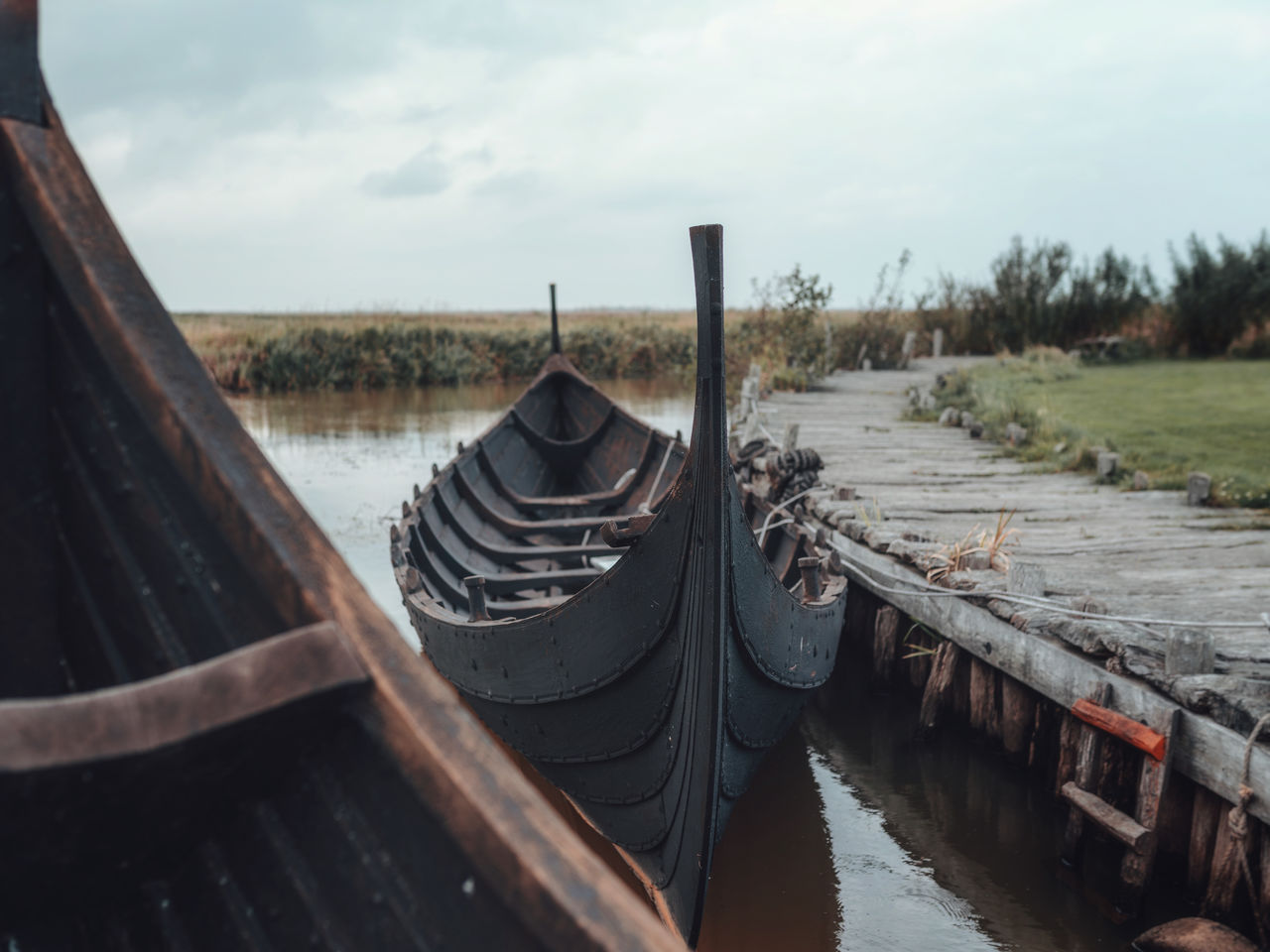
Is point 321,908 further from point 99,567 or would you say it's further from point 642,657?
point 642,657

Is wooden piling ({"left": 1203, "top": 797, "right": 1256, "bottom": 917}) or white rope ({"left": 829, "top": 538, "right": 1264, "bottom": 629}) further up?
white rope ({"left": 829, "top": 538, "right": 1264, "bottom": 629})

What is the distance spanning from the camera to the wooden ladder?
12.4ft

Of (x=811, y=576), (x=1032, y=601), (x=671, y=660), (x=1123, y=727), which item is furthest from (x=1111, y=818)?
(x=671, y=660)

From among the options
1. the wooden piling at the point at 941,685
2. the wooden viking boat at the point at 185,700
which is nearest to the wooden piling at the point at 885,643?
the wooden piling at the point at 941,685

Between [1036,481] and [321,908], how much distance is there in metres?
8.50

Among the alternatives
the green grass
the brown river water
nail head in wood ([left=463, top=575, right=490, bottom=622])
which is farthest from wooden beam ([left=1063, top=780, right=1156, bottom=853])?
the green grass

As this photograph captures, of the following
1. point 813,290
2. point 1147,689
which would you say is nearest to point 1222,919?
point 1147,689

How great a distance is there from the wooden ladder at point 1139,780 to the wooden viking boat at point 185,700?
338cm

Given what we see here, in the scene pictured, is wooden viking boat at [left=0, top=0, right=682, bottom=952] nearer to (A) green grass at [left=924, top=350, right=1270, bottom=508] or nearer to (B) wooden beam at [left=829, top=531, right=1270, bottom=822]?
(B) wooden beam at [left=829, top=531, right=1270, bottom=822]

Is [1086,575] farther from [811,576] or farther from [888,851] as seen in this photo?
[811,576]

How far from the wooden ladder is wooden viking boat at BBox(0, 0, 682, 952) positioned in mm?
3378

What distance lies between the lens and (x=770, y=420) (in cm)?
1236

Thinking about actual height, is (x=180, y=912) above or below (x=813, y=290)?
below

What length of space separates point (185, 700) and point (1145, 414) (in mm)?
12567
